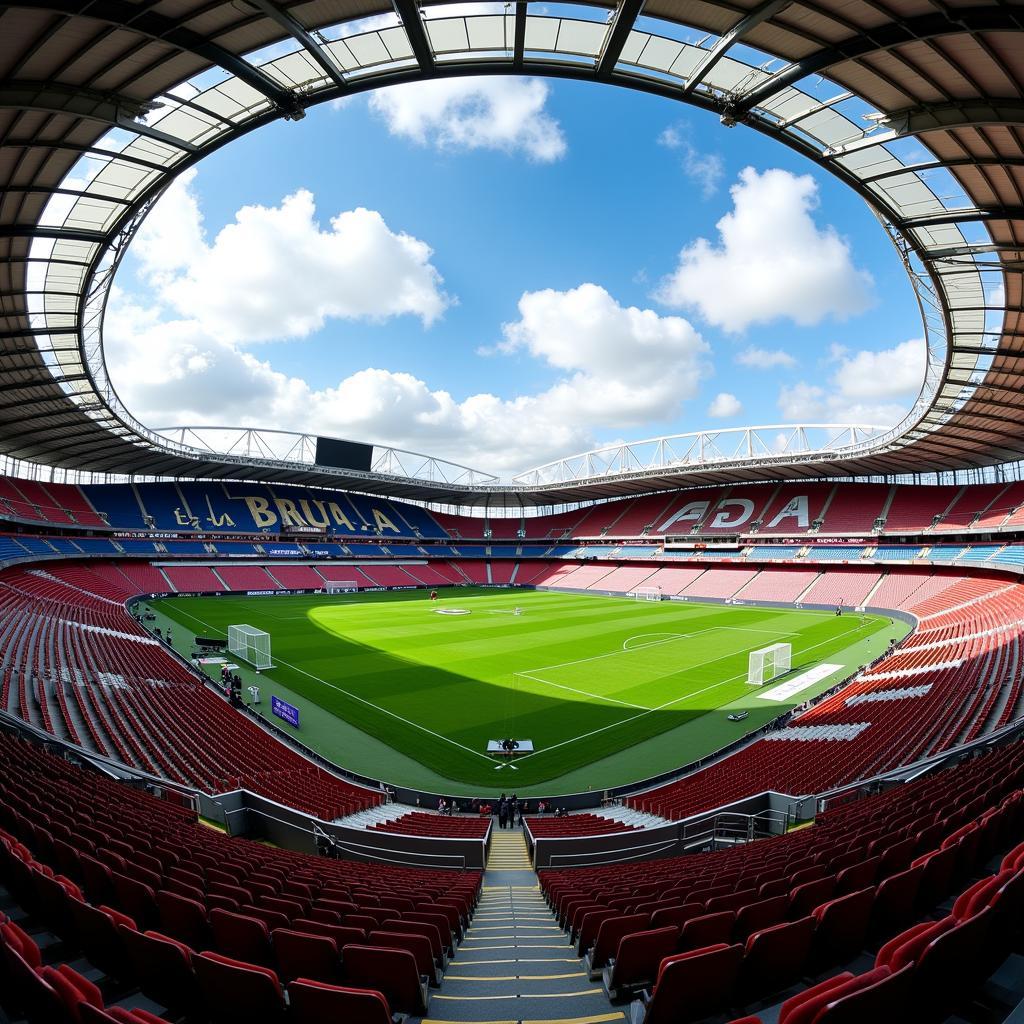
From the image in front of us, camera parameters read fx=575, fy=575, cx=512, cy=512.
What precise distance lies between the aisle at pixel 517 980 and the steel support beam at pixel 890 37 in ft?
56.9

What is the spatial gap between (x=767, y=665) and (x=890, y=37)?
91.6 feet

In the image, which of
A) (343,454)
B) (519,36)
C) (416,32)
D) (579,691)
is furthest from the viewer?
(343,454)

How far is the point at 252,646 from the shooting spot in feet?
114

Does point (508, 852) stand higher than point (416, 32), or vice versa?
point (416, 32)

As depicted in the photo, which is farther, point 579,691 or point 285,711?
point 579,691

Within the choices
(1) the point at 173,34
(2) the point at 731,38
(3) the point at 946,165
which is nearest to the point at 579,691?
(3) the point at 946,165

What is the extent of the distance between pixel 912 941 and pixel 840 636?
148 ft

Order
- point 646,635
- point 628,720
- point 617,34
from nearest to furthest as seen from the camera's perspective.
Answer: point 617,34, point 628,720, point 646,635

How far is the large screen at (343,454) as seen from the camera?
74.9m

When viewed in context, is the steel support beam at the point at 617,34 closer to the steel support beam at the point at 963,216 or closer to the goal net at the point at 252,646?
the steel support beam at the point at 963,216

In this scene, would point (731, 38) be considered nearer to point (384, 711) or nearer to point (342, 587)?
point (384, 711)

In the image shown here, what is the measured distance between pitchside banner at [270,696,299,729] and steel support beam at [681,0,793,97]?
2537cm

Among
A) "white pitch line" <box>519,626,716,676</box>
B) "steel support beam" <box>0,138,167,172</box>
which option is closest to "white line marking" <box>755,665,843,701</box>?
"white pitch line" <box>519,626,716,676</box>

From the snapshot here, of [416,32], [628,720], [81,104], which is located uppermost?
[416,32]
